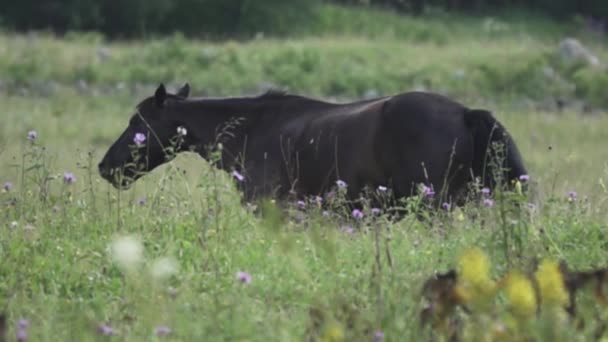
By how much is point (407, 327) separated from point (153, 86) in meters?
20.0

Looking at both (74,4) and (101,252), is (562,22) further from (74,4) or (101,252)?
(101,252)

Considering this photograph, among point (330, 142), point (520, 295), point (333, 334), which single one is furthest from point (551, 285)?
point (330, 142)

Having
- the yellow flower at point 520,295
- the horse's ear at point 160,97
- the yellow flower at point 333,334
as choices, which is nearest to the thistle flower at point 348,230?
the yellow flower at point 333,334

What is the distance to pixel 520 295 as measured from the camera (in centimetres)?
423

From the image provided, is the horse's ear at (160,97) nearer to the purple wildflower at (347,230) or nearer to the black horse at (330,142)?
the black horse at (330,142)

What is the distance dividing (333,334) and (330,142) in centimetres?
538

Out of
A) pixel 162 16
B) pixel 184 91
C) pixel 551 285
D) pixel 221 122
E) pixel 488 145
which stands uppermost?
pixel 551 285

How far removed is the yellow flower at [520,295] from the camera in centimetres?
424

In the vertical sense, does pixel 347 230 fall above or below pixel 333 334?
below

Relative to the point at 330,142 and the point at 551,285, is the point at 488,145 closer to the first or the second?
the point at 330,142

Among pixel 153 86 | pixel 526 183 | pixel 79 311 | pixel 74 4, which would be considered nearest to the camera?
pixel 79 311

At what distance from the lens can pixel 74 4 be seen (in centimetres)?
3697

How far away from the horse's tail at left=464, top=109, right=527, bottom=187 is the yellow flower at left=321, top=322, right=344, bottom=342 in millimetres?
3992

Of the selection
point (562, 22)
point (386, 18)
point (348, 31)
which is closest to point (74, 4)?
point (348, 31)
